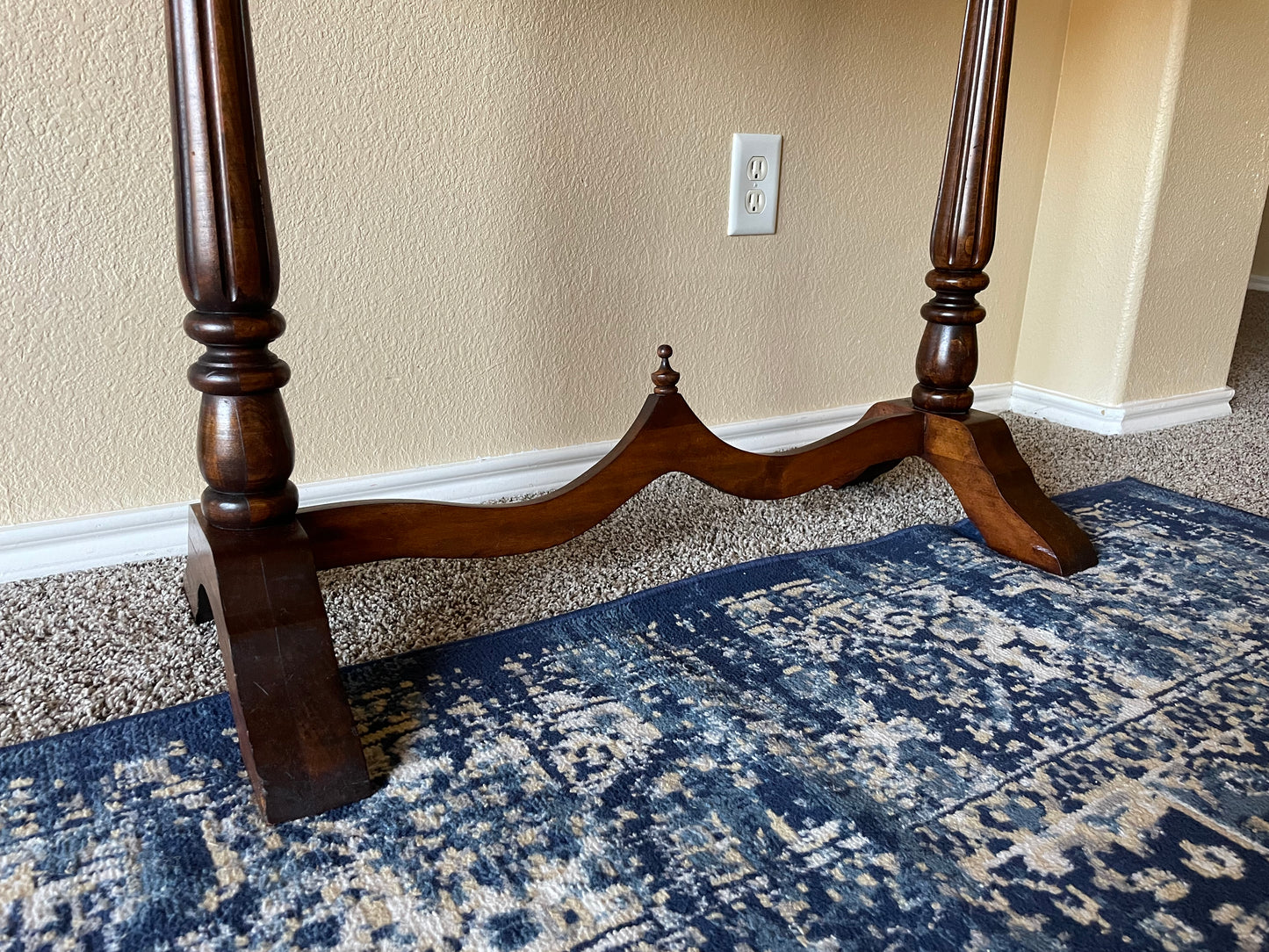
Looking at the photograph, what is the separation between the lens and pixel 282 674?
0.60m

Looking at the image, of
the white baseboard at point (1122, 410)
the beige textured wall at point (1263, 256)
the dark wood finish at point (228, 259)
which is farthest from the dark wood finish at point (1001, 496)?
the beige textured wall at point (1263, 256)

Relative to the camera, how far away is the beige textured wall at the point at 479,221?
0.82 meters

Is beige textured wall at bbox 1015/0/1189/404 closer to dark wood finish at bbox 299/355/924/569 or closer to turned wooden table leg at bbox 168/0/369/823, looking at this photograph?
dark wood finish at bbox 299/355/924/569

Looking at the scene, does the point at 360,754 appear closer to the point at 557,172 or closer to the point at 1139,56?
the point at 557,172

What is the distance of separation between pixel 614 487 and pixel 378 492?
308mm

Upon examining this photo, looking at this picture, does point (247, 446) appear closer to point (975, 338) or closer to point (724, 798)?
point (724, 798)

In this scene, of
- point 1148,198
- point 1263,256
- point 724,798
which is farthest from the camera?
point 1263,256

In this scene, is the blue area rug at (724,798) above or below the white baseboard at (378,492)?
below

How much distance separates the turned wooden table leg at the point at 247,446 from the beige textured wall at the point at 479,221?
284 mm

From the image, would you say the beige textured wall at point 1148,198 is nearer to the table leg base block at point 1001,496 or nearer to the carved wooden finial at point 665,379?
the table leg base block at point 1001,496

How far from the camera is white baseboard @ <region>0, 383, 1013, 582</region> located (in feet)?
2.85

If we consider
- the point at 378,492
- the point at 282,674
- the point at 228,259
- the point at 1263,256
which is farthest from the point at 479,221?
the point at 1263,256

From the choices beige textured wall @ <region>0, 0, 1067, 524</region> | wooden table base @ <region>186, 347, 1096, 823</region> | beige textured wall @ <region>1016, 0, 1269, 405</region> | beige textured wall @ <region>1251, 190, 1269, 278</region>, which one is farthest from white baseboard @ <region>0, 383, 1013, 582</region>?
beige textured wall @ <region>1251, 190, 1269, 278</region>

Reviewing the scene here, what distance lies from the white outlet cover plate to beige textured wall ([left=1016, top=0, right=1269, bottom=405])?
52 centimetres
